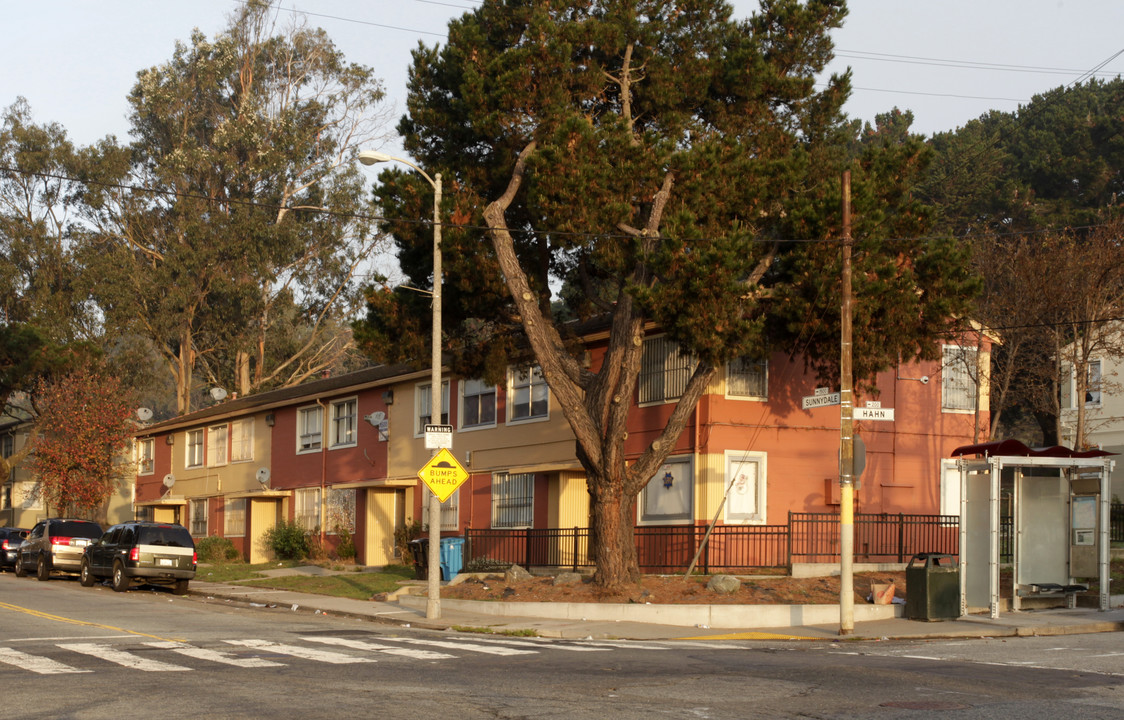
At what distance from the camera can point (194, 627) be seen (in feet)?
63.3

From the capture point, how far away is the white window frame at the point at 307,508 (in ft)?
132

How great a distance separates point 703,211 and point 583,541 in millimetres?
9786

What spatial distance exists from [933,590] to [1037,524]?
271cm

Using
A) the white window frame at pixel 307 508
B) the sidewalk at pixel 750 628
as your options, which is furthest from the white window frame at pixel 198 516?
the sidewalk at pixel 750 628

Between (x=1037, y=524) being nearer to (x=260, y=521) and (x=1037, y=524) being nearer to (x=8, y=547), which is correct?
(x=260, y=521)

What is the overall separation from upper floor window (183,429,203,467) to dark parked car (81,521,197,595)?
1987 cm

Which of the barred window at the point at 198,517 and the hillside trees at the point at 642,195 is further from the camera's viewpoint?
the barred window at the point at 198,517

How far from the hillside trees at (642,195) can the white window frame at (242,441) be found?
2120 centimetres

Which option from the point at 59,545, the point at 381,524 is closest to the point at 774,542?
the point at 381,524

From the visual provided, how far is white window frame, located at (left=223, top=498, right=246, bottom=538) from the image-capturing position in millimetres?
44616

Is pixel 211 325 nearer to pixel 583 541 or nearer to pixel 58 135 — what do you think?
pixel 58 135

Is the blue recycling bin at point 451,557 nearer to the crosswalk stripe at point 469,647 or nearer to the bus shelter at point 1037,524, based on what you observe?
the crosswalk stripe at point 469,647

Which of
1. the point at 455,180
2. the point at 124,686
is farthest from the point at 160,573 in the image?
the point at 124,686

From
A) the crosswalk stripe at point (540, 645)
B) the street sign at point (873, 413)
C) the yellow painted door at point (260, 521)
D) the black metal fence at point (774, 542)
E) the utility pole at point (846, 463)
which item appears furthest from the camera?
the yellow painted door at point (260, 521)
